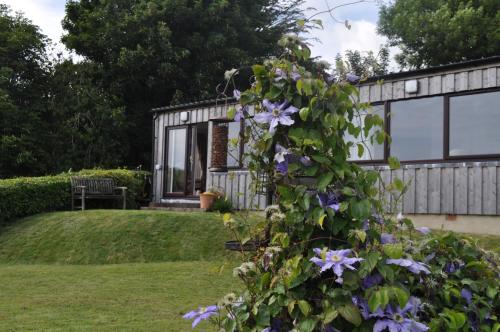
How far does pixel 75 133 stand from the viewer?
733 inches

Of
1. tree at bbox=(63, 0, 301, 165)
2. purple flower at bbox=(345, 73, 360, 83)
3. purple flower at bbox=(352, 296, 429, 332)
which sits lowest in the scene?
purple flower at bbox=(352, 296, 429, 332)

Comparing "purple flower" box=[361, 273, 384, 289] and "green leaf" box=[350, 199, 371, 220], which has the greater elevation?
"green leaf" box=[350, 199, 371, 220]

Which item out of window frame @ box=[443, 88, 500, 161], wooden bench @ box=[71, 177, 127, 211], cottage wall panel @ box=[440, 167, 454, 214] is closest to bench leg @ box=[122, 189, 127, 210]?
wooden bench @ box=[71, 177, 127, 211]

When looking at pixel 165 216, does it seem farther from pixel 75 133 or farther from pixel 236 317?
pixel 75 133

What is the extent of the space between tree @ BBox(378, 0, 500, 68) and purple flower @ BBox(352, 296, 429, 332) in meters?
20.8

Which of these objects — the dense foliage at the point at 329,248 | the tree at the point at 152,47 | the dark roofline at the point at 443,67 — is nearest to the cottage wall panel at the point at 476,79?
the dark roofline at the point at 443,67

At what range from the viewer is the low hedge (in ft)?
39.0

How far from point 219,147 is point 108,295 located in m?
6.53

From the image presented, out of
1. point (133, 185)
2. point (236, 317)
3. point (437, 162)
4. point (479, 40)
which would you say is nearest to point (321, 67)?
point (236, 317)

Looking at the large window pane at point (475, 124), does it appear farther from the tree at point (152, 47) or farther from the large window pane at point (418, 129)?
the tree at point (152, 47)

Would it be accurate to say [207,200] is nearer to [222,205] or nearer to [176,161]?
[222,205]

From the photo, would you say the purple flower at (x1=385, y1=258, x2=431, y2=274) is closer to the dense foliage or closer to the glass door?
the dense foliage

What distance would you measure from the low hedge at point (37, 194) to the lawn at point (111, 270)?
23.3 inches

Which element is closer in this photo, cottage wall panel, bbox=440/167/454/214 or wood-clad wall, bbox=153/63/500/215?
wood-clad wall, bbox=153/63/500/215
